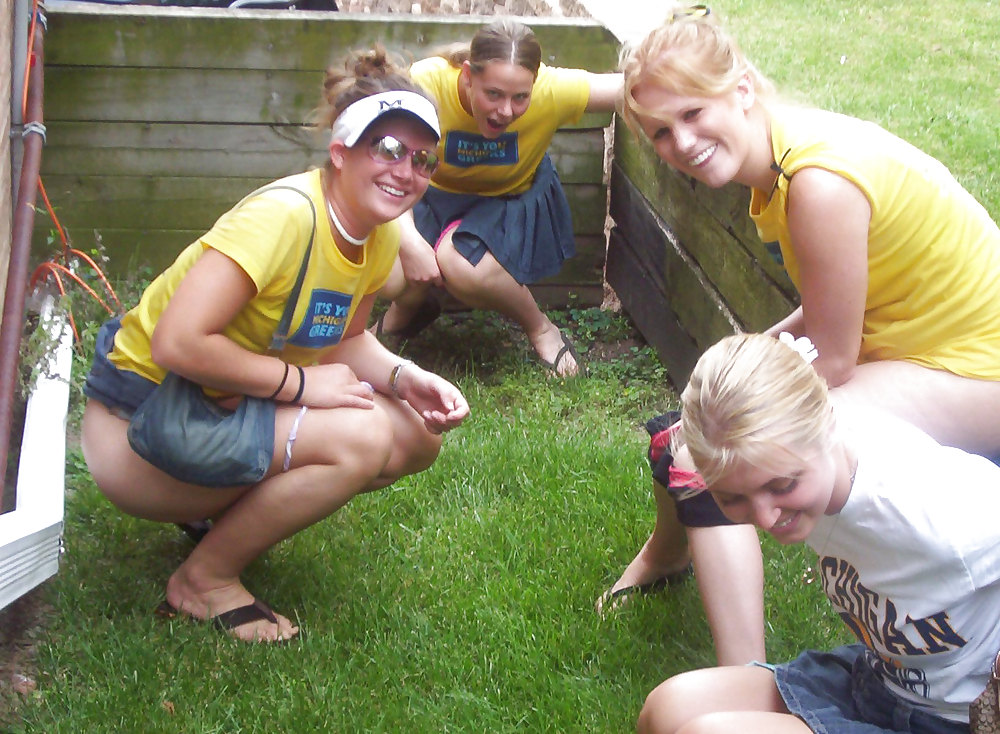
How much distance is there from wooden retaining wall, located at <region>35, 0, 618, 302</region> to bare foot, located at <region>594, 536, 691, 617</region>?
6.82ft

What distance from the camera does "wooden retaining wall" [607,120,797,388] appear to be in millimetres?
3109

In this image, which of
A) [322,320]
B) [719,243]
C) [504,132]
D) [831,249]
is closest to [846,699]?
[831,249]

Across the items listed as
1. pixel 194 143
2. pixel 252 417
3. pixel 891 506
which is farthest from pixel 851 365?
pixel 194 143

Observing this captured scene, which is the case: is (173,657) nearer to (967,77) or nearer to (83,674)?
Answer: (83,674)

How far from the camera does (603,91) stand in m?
3.79

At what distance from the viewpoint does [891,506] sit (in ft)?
5.13

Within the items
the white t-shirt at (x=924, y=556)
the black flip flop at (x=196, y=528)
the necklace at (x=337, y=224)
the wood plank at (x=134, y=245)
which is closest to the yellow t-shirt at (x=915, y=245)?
the white t-shirt at (x=924, y=556)

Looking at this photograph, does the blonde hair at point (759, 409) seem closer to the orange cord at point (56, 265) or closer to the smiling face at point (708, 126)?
the smiling face at point (708, 126)

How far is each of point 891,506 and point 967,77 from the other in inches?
184

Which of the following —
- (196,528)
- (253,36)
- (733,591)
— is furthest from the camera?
(253,36)

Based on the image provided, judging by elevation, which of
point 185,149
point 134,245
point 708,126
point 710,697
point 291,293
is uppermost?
point 708,126

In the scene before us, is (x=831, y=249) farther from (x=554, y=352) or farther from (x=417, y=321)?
(x=417, y=321)

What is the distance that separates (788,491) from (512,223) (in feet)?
8.06

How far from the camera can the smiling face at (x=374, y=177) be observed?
2.35 meters
